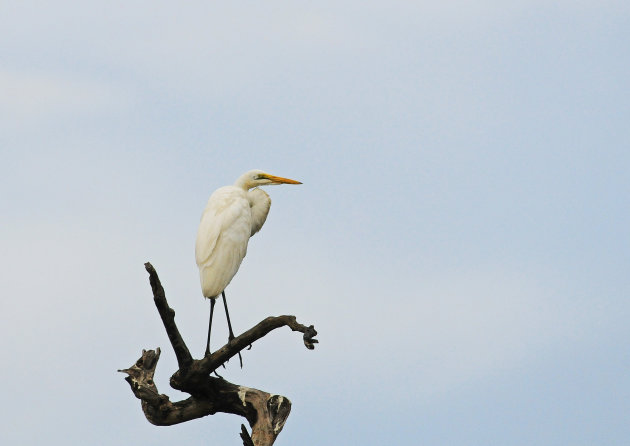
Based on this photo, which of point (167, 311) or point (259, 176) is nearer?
point (167, 311)

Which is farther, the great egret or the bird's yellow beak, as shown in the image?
the bird's yellow beak

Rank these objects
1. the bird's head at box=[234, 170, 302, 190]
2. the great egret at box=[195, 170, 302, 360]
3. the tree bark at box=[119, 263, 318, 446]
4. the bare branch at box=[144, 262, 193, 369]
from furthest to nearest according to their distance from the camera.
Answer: the bird's head at box=[234, 170, 302, 190] → the great egret at box=[195, 170, 302, 360] → the tree bark at box=[119, 263, 318, 446] → the bare branch at box=[144, 262, 193, 369]

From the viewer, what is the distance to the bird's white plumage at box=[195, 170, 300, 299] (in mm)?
10688

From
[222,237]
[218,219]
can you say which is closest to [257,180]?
[218,219]

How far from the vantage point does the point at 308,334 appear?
941 cm

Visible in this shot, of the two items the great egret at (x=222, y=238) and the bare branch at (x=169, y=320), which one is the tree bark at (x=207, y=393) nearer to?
the bare branch at (x=169, y=320)

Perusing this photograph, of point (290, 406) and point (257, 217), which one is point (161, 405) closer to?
point (290, 406)

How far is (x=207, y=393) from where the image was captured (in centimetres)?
1044

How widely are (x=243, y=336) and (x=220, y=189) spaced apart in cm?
217

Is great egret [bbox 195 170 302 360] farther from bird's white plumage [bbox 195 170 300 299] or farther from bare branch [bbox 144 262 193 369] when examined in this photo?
bare branch [bbox 144 262 193 369]

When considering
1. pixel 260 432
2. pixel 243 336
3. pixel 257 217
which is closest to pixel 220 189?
pixel 257 217

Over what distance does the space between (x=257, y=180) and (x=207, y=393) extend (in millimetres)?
2740

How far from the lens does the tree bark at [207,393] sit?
32.7ft

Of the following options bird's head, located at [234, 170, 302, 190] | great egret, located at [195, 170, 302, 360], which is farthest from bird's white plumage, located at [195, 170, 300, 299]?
bird's head, located at [234, 170, 302, 190]
